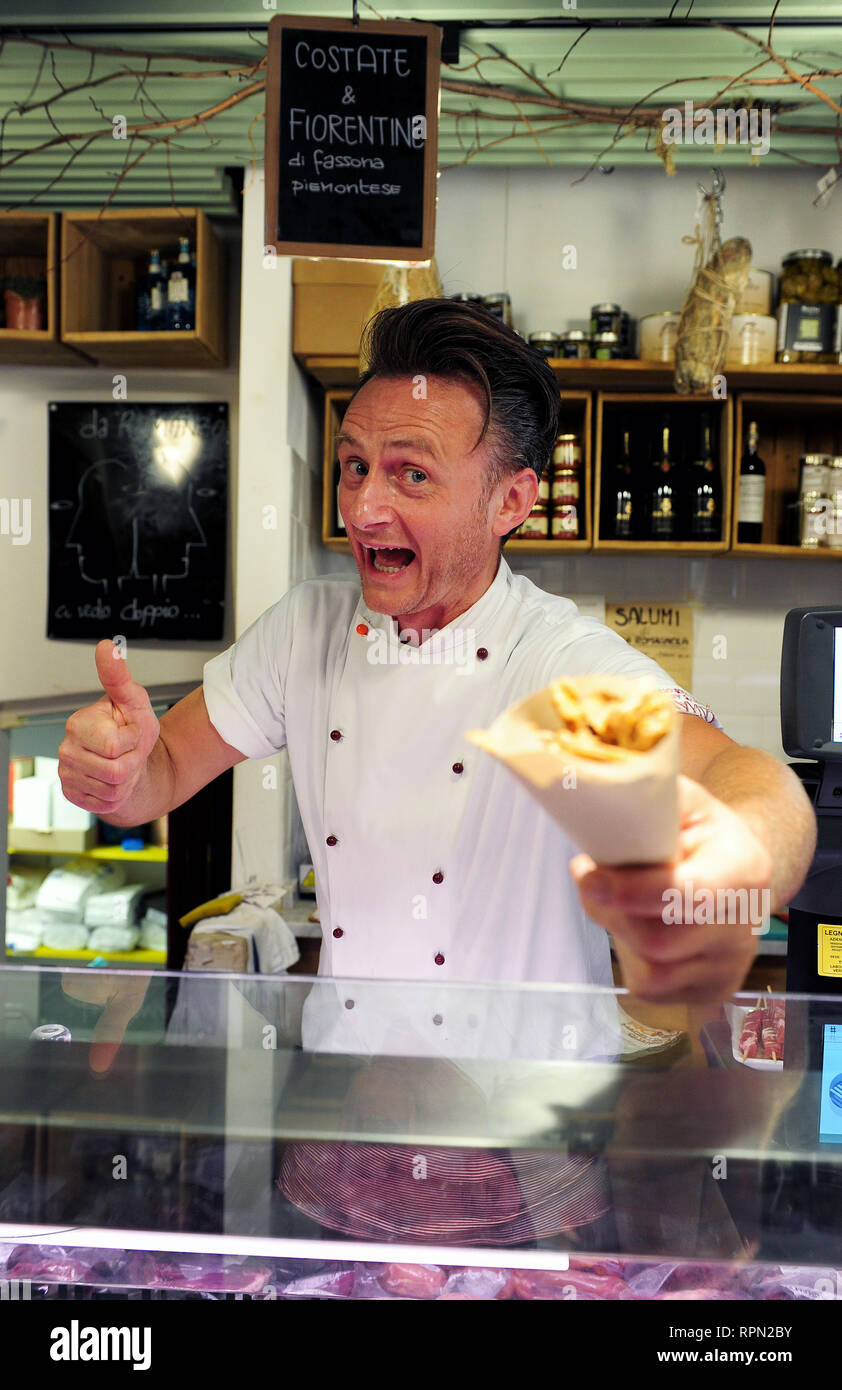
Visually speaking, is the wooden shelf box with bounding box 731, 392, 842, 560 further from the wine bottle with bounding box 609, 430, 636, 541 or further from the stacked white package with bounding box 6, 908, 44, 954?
the stacked white package with bounding box 6, 908, 44, 954

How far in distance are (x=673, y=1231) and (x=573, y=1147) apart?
0.11 m

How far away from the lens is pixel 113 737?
1.25m

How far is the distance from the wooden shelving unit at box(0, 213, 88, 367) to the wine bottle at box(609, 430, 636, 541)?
1.93 metres

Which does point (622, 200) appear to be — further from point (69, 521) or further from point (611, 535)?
point (69, 521)

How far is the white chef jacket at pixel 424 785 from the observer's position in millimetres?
1528

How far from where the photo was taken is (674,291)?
3.71 m

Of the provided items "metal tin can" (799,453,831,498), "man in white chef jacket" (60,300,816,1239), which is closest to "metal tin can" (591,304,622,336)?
"metal tin can" (799,453,831,498)

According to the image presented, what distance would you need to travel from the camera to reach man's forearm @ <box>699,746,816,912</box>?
837mm

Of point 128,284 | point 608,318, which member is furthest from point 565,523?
point 128,284

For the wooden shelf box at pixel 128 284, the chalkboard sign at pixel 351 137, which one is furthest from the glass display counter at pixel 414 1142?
the wooden shelf box at pixel 128 284

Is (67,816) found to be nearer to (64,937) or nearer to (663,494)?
(64,937)

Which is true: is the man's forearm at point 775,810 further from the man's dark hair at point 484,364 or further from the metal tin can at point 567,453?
the metal tin can at point 567,453

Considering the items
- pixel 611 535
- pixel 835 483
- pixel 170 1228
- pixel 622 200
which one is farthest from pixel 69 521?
pixel 170 1228

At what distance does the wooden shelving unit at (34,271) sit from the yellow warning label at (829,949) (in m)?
3.17
